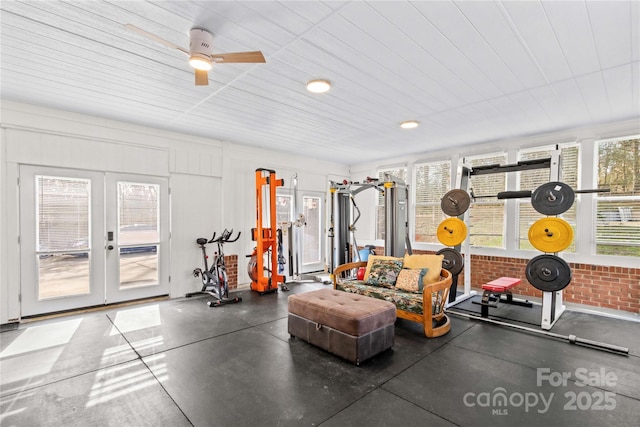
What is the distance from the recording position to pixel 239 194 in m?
6.09

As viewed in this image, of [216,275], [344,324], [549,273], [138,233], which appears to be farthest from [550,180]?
[138,233]

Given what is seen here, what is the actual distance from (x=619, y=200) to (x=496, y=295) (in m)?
2.24

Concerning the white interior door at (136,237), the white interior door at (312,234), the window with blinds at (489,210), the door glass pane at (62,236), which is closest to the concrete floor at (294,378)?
the door glass pane at (62,236)

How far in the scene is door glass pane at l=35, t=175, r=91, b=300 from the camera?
410 centimetres

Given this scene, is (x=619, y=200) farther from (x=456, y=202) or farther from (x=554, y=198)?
(x=456, y=202)

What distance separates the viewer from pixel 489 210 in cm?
575

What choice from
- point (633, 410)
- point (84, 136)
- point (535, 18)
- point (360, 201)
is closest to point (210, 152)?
point (84, 136)

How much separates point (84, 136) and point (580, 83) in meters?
6.35

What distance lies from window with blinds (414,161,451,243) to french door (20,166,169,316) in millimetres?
5158

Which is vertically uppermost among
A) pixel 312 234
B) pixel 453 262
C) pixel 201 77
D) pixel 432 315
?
pixel 201 77

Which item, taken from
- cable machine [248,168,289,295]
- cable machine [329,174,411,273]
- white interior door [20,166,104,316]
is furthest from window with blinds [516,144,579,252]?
white interior door [20,166,104,316]

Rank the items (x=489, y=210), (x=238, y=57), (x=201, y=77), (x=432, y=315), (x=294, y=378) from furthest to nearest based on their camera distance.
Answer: (x=489, y=210) < (x=432, y=315) < (x=294, y=378) < (x=201, y=77) < (x=238, y=57)

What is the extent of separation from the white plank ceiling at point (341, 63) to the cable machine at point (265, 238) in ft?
4.16

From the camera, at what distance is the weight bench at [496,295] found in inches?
168
